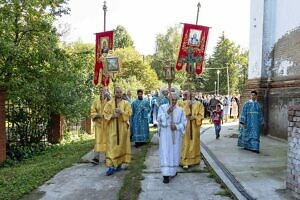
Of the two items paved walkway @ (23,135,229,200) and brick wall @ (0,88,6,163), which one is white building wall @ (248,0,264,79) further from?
brick wall @ (0,88,6,163)

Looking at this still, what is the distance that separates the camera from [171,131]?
8844 mm

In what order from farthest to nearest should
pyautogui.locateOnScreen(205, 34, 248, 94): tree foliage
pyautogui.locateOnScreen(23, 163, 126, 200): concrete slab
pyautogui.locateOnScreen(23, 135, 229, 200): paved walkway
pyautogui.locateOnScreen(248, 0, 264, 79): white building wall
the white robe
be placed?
pyautogui.locateOnScreen(205, 34, 248, 94): tree foliage → pyautogui.locateOnScreen(248, 0, 264, 79): white building wall → the white robe → pyautogui.locateOnScreen(23, 163, 126, 200): concrete slab → pyautogui.locateOnScreen(23, 135, 229, 200): paved walkway

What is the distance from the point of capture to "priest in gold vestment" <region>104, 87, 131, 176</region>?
9422 mm

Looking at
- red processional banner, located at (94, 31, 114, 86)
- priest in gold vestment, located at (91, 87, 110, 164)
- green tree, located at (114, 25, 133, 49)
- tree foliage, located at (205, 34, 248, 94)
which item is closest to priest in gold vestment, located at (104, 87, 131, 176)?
priest in gold vestment, located at (91, 87, 110, 164)

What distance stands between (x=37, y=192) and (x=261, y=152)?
6182 mm

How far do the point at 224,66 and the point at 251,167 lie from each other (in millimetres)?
59199

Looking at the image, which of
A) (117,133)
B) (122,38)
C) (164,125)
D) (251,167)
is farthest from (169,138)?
(122,38)

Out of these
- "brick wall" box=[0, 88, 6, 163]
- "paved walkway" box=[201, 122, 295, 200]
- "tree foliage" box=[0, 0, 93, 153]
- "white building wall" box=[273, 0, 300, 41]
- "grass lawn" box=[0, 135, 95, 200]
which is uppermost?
"white building wall" box=[273, 0, 300, 41]

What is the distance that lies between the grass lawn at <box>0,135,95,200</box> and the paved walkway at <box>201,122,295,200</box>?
11.0 feet

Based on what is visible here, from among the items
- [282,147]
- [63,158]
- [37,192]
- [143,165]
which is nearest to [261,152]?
[282,147]

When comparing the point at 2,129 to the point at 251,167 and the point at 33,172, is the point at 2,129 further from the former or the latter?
the point at 251,167

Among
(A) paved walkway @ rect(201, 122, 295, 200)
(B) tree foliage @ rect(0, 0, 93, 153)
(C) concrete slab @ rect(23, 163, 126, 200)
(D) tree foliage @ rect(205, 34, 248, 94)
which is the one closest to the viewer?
(A) paved walkway @ rect(201, 122, 295, 200)

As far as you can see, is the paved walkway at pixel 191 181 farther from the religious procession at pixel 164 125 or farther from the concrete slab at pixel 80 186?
the religious procession at pixel 164 125

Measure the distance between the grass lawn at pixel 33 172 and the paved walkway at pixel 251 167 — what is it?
3357 millimetres
